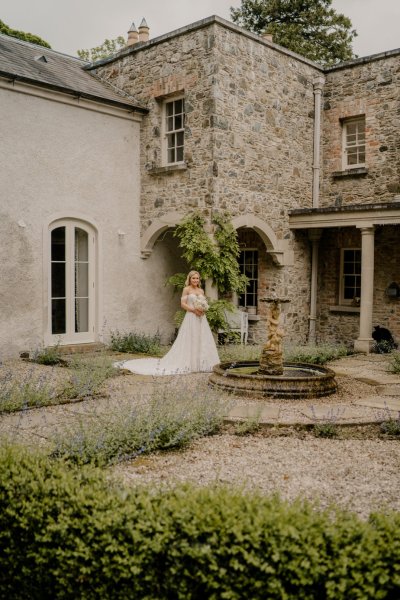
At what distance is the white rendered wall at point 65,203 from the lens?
10.6 m

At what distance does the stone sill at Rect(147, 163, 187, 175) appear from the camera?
11867 mm

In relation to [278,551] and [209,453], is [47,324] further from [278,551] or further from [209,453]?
[278,551]

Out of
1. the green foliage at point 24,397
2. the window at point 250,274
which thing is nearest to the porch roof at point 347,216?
the window at point 250,274

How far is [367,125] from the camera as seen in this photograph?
13.3 metres

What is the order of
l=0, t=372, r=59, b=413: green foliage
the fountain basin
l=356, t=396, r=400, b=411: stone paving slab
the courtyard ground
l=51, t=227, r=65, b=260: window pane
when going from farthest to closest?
l=51, t=227, r=65, b=260: window pane → the fountain basin → l=356, t=396, r=400, b=411: stone paving slab → l=0, t=372, r=59, b=413: green foliage → the courtyard ground

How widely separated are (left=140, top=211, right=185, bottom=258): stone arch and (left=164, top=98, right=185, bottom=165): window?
124 centimetres

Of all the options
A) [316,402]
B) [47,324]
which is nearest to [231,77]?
[47,324]

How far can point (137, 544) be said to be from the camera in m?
3.01

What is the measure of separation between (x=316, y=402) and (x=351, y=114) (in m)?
8.53

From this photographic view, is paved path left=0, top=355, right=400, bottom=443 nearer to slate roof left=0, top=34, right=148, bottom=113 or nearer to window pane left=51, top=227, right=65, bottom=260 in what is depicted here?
window pane left=51, top=227, right=65, bottom=260

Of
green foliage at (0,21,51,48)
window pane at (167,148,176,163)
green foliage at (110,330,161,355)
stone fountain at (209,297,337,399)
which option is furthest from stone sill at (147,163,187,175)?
green foliage at (0,21,51,48)

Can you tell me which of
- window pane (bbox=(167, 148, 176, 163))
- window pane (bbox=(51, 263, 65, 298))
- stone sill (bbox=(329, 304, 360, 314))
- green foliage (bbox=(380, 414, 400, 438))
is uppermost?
window pane (bbox=(167, 148, 176, 163))

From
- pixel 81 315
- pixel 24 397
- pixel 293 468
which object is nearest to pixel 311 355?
pixel 81 315

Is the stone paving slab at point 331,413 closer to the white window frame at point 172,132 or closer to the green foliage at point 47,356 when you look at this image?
the green foliage at point 47,356
